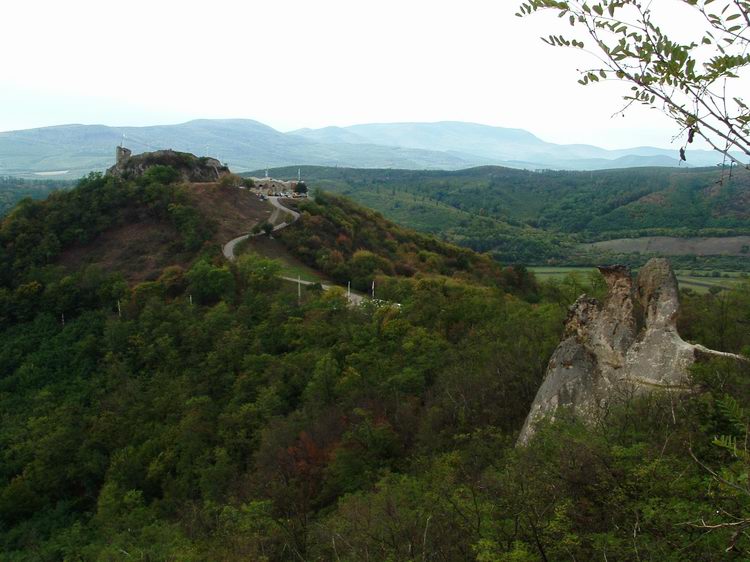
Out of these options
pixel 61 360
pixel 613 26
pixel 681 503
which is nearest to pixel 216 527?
pixel 681 503

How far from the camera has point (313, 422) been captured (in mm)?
17234

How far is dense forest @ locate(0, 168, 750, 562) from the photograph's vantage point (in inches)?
266

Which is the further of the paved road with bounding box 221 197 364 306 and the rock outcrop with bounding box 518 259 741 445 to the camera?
the paved road with bounding box 221 197 364 306

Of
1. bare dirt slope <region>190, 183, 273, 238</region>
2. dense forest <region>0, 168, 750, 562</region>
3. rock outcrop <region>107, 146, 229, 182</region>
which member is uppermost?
rock outcrop <region>107, 146, 229, 182</region>

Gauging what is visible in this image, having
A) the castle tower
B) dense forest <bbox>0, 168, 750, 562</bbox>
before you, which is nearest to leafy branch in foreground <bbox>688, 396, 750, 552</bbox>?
dense forest <bbox>0, 168, 750, 562</bbox>

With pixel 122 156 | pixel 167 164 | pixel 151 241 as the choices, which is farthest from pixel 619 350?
pixel 122 156

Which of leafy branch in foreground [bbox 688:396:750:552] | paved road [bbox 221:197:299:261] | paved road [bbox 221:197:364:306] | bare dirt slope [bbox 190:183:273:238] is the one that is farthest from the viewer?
bare dirt slope [bbox 190:183:273:238]

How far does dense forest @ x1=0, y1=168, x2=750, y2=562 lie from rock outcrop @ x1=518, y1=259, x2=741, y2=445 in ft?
3.75

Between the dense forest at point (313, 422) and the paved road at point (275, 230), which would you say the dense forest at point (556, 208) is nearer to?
the paved road at point (275, 230)

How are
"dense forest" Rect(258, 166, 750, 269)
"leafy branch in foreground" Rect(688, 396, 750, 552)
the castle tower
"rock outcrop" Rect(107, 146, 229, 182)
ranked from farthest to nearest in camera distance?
"dense forest" Rect(258, 166, 750, 269) → the castle tower → "rock outcrop" Rect(107, 146, 229, 182) → "leafy branch in foreground" Rect(688, 396, 750, 552)

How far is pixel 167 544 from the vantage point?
11797 millimetres

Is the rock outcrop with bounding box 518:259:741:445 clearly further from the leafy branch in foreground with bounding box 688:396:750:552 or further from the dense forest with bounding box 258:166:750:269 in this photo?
the dense forest with bounding box 258:166:750:269

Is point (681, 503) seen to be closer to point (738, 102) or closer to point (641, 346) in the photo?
point (738, 102)

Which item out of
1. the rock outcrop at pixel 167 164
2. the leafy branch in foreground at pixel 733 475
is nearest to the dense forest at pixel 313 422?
the leafy branch in foreground at pixel 733 475
